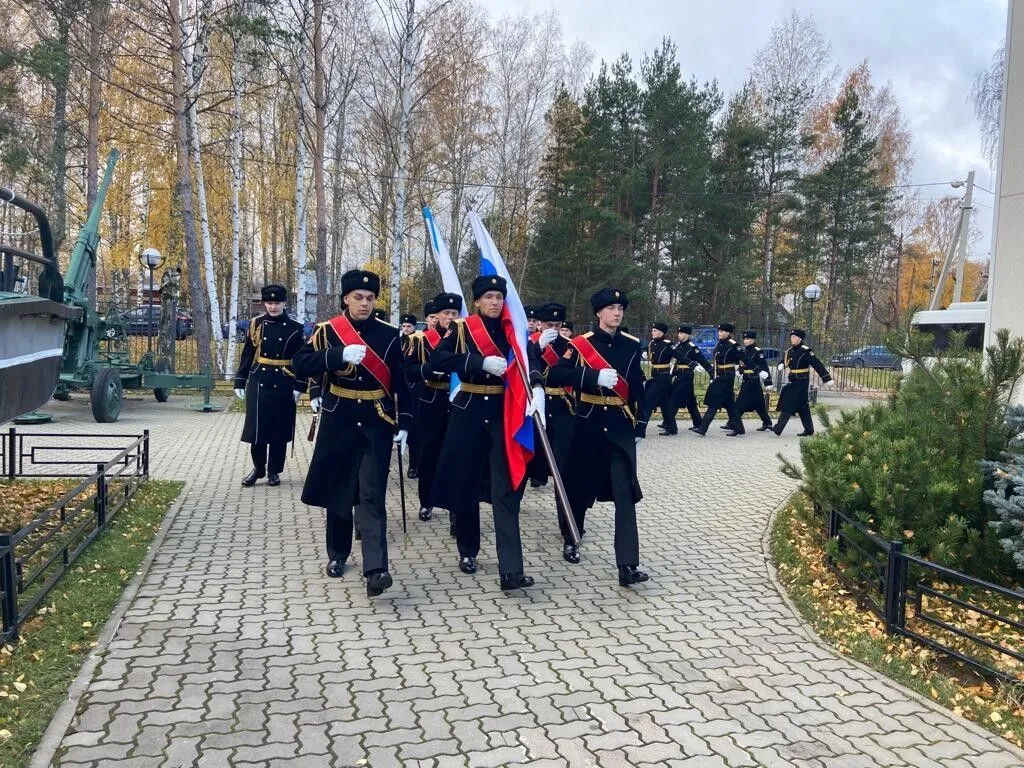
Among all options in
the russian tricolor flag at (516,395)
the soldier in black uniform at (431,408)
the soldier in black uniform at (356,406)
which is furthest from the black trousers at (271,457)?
the russian tricolor flag at (516,395)

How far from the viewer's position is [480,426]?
5.27 m

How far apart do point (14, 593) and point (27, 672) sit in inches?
18.7

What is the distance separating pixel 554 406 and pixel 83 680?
4.13m

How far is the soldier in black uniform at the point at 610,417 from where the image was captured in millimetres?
5242

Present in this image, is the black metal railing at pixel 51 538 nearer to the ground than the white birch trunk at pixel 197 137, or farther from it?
nearer to the ground

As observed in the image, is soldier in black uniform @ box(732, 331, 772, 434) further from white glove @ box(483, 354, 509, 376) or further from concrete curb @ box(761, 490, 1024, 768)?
white glove @ box(483, 354, 509, 376)

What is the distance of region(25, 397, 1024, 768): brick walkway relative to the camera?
317 cm

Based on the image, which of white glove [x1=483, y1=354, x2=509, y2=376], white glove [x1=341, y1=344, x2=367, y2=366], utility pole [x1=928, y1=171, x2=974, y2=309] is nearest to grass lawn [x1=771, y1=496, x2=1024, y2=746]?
white glove [x1=483, y1=354, x2=509, y2=376]

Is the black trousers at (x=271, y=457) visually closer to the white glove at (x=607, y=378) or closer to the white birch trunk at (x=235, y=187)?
the white glove at (x=607, y=378)

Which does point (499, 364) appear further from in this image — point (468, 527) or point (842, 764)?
point (842, 764)

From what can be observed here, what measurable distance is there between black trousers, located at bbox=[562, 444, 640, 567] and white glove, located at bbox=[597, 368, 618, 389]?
1.66 ft

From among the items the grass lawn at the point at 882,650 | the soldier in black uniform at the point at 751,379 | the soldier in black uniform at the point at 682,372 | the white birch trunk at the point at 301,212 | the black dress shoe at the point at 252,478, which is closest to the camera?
the grass lawn at the point at 882,650

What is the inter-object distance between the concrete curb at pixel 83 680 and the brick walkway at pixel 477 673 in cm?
5

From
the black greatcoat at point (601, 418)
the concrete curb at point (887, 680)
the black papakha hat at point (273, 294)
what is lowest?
the concrete curb at point (887, 680)
